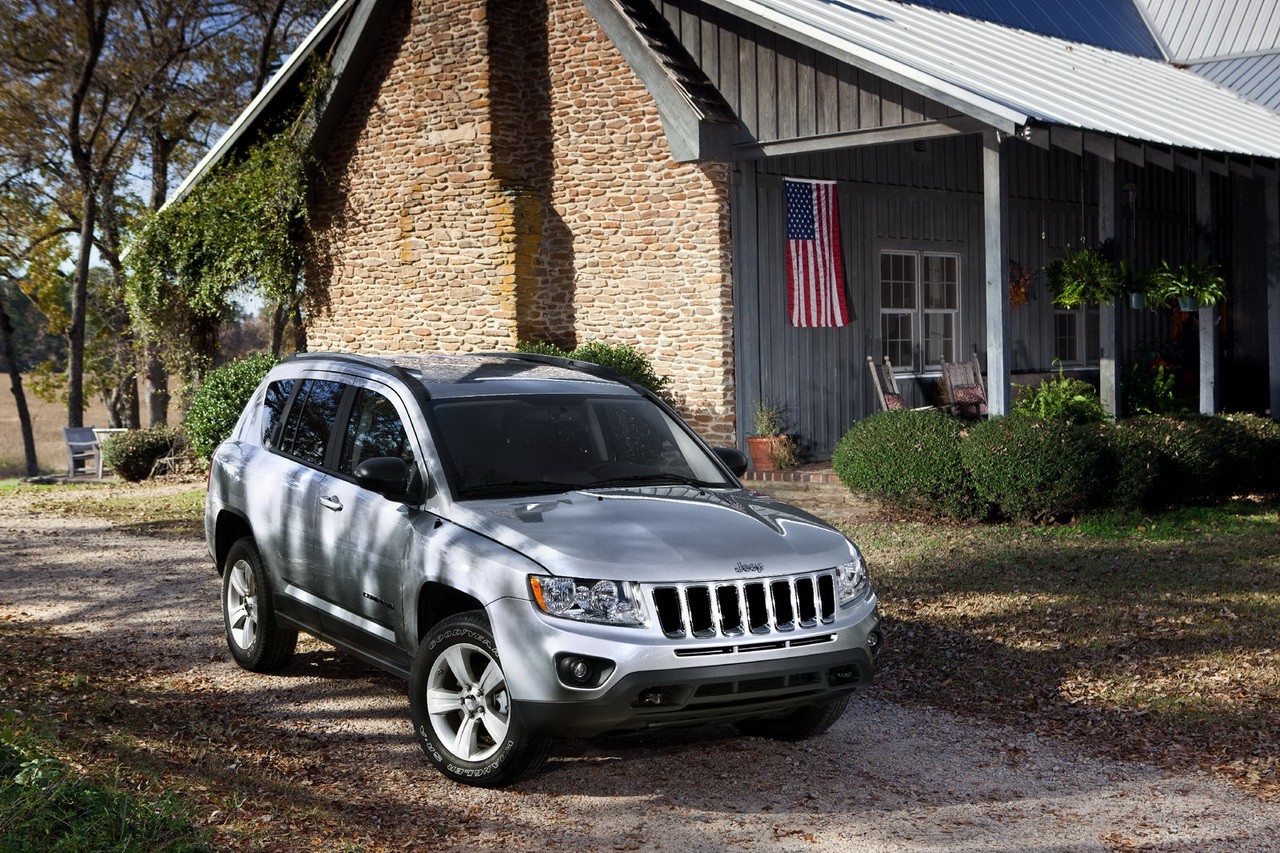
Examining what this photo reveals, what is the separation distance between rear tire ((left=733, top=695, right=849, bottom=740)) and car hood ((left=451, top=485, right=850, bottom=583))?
0.79m

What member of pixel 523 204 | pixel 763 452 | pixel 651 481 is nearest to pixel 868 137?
pixel 763 452

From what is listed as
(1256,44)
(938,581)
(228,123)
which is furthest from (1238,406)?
(228,123)

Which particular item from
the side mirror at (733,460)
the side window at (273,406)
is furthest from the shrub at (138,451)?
the side mirror at (733,460)

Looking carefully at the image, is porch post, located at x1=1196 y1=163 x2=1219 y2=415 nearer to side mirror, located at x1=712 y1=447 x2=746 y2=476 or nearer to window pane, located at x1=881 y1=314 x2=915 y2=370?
window pane, located at x1=881 y1=314 x2=915 y2=370

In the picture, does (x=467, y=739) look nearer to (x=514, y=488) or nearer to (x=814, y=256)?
(x=514, y=488)

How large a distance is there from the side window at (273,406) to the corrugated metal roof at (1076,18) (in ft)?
47.0

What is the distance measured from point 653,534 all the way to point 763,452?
10.4 m

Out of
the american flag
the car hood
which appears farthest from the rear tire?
the american flag

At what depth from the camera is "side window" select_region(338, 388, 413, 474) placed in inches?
249

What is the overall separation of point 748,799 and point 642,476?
1606 millimetres

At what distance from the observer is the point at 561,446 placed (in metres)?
6.39

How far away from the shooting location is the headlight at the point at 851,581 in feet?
18.5

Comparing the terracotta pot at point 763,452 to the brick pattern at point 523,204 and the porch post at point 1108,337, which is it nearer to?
the brick pattern at point 523,204

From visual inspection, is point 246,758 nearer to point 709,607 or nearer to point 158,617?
point 709,607
